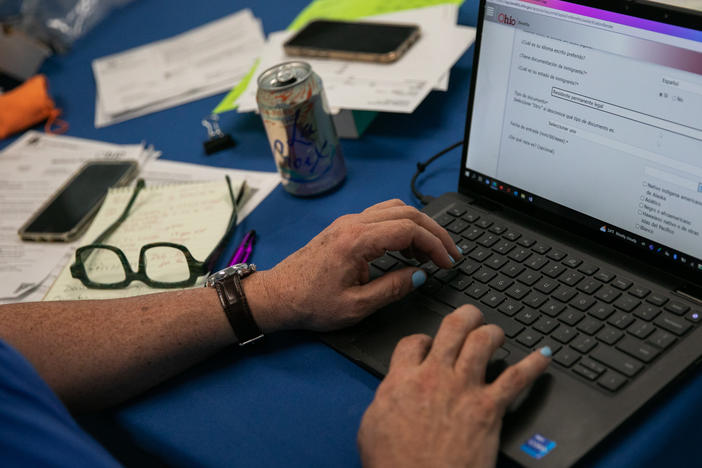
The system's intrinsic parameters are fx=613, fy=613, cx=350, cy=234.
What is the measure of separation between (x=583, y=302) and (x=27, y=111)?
4.15 ft

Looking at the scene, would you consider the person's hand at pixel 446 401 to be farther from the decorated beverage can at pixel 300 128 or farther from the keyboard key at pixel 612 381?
the decorated beverage can at pixel 300 128

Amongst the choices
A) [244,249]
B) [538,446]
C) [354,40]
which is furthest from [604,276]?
[354,40]

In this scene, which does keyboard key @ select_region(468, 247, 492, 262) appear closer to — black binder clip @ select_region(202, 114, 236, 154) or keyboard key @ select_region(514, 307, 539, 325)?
keyboard key @ select_region(514, 307, 539, 325)

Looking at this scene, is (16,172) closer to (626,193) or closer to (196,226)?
(196,226)

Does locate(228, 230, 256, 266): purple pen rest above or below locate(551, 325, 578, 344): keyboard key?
below

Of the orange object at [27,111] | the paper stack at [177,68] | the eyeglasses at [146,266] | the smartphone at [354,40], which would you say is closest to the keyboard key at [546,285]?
the eyeglasses at [146,266]

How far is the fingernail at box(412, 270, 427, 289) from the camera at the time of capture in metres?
0.68

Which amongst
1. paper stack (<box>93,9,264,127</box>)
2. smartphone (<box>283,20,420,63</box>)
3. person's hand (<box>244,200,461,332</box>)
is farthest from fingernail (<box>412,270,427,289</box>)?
paper stack (<box>93,9,264,127</box>)

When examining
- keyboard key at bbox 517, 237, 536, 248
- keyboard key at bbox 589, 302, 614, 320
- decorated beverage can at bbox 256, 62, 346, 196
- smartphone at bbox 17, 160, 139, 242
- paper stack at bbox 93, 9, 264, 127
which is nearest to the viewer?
keyboard key at bbox 589, 302, 614, 320

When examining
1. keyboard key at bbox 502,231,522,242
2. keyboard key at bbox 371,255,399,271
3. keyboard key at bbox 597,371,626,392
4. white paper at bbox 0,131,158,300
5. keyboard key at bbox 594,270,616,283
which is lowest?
white paper at bbox 0,131,158,300

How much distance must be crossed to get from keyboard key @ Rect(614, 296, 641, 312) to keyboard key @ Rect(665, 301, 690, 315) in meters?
0.03

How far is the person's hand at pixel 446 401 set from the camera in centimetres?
52

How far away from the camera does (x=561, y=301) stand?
2.13 feet

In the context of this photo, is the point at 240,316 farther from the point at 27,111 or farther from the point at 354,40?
the point at 27,111
